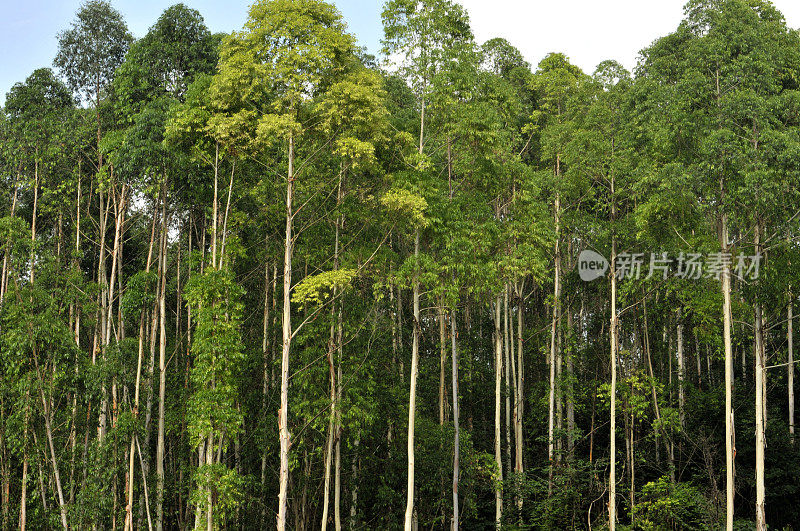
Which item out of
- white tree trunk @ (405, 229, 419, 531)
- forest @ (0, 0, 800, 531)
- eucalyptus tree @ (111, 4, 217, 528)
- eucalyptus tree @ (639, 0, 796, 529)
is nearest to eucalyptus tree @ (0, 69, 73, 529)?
forest @ (0, 0, 800, 531)

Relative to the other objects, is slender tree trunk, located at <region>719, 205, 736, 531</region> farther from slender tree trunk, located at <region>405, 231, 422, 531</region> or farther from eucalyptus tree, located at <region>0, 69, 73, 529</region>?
eucalyptus tree, located at <region>0, 69, 73, 529</region>

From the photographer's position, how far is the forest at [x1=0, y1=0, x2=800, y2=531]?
1198 centimetres

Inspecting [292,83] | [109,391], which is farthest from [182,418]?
[292,83]

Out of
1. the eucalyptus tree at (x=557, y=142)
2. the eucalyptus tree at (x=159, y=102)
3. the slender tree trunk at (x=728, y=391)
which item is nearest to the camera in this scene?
the slender tree trunk at (x=728, y=391)

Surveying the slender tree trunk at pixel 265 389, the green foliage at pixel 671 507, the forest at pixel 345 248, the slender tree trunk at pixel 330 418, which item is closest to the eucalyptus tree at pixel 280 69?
the forest at pixel 345 248

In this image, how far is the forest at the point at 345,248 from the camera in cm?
1198

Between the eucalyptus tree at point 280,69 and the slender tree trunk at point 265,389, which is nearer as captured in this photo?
the eucalyptus tree at point 280,69

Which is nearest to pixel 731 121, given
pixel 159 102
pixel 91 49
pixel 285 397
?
pixel 285 397

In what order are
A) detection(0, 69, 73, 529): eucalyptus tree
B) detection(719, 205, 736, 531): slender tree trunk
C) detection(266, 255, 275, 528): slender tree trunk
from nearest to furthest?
detection(719, 205, 736, 531): slender tree trunk, detection(0, 69, 73, 529): eucalyptus tree, detection(266, 255, 275, 528): slender tree trunk

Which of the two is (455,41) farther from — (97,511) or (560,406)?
(97,511)

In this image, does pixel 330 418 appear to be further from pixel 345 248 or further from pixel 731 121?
pixel 731 121

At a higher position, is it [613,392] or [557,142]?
[557,142]

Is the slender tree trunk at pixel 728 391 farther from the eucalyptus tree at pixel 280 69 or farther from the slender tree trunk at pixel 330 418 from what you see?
the eucalyptus tree at pixel 280 69

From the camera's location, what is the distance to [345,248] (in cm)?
1355
